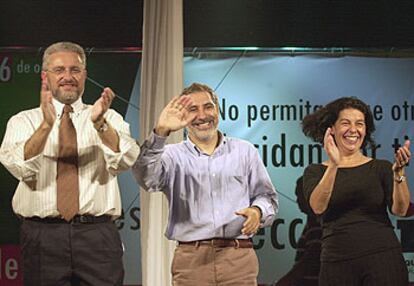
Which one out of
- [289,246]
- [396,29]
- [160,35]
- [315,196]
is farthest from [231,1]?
[315,196]

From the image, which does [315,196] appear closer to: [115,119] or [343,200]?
[343,200]

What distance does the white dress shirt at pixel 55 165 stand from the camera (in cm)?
286

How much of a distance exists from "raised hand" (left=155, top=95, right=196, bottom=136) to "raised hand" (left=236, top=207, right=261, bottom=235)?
428mm

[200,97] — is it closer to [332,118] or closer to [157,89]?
[332,118]

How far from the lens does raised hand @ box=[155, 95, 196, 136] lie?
297 centimetres

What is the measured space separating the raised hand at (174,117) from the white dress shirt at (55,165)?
0.13 meters

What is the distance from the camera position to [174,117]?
118 inches

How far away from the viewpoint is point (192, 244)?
3150mm

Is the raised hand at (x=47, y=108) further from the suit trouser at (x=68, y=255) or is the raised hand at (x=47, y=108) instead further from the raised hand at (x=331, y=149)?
the raised hand at (x=331, y=149)

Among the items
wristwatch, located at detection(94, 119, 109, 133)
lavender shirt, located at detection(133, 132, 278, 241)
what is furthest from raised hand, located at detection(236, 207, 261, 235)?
wristwatch, located at detection(94, 119, 109, 133)

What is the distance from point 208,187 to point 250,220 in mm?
255

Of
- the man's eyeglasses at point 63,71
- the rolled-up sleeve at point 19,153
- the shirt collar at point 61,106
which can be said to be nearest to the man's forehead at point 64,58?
the man's eyeglasses at point 63,71

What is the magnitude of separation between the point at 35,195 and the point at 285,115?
88.6 inches

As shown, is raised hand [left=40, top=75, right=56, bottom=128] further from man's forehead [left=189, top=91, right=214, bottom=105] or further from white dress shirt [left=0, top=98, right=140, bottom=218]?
man's forehead [left=189, top=91, right=214, bottom=105]
